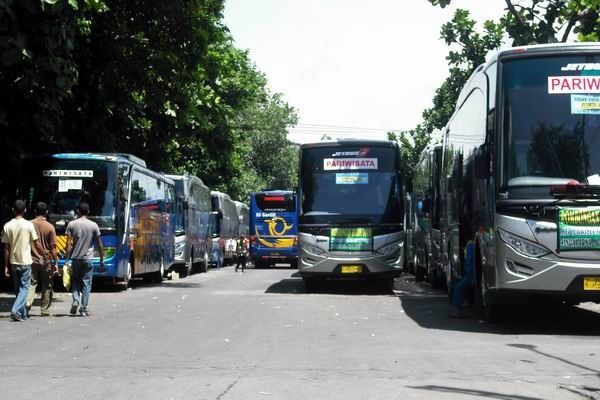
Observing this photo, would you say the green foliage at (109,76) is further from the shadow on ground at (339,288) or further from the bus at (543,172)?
the bus at (543,172)

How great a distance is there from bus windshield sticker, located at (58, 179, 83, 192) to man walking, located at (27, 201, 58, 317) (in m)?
6.91

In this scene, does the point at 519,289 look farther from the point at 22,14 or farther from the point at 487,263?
the point at 22,14

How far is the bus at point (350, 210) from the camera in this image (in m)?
23.2

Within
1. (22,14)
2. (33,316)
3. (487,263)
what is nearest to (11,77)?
(22,14)

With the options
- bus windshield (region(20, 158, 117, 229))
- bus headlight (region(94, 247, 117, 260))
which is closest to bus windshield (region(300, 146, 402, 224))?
bus headlight (region(94, 247, 117, 260))

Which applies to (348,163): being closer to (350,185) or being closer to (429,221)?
(350,185)

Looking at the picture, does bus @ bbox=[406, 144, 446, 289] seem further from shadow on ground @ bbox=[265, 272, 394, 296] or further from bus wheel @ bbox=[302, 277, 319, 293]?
bus wheel @ bbox=[302, 277, 319, 293]

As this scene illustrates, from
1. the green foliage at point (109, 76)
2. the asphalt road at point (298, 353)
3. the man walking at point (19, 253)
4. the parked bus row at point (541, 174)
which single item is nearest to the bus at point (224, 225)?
the green foliage at point (109, 76)

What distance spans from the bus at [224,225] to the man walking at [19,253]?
115 feet

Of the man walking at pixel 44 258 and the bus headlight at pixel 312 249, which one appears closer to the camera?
the man walking at pixel 44 258

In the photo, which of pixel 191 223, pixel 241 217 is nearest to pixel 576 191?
pixel 191 223

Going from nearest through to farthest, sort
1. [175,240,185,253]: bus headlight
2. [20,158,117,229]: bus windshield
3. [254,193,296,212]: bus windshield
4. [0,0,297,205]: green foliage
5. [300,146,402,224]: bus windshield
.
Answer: [0,0,297,205]: green foliage → [300,146,402,224]: bus windshield → [20,158,117,229]: bus windshield → [175,240,185,253]: bus headlight → [254,193,296,212]: bus windshield

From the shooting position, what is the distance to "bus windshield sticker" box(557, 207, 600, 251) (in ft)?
44.0

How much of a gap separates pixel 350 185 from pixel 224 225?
3397cm
